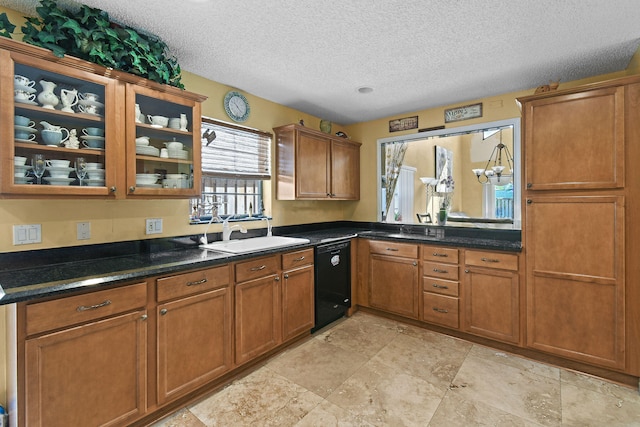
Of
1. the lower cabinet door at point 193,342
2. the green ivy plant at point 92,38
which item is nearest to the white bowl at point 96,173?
the green ivy plant at point 92,38

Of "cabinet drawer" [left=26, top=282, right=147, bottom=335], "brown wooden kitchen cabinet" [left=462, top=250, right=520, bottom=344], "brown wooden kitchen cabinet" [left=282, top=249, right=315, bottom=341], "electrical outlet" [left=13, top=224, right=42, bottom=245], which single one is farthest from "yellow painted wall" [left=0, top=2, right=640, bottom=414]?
"brown wooden kitchen cabinet" [left=462, top=250, right=520, bottom=344]

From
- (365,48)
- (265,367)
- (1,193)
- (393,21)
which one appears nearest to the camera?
(1,193)

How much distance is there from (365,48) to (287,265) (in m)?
1.85

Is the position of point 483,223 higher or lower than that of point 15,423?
higher

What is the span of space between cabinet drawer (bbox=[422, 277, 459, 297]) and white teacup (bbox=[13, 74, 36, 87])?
10.9 ft

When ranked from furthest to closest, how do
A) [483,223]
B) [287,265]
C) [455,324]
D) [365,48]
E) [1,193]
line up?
[483,223] < [455,324] < [287,265] < [365,48] < [1,193]

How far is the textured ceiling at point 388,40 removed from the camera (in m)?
1.78

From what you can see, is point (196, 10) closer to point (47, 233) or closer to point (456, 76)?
point (47, 233)

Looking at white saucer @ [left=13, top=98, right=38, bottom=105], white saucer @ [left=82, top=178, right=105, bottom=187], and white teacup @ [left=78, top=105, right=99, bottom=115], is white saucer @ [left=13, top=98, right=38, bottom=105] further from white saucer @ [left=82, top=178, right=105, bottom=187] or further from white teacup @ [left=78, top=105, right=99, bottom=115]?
white saucer @ [left=82, top=178, right=105, bottom=187]

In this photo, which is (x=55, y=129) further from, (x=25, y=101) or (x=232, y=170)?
(x=232, y=170)

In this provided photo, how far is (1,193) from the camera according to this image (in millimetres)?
1515

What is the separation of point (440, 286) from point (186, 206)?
252 cm

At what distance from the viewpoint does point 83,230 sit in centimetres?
202

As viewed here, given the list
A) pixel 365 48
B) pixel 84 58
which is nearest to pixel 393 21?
pixel 365 48
